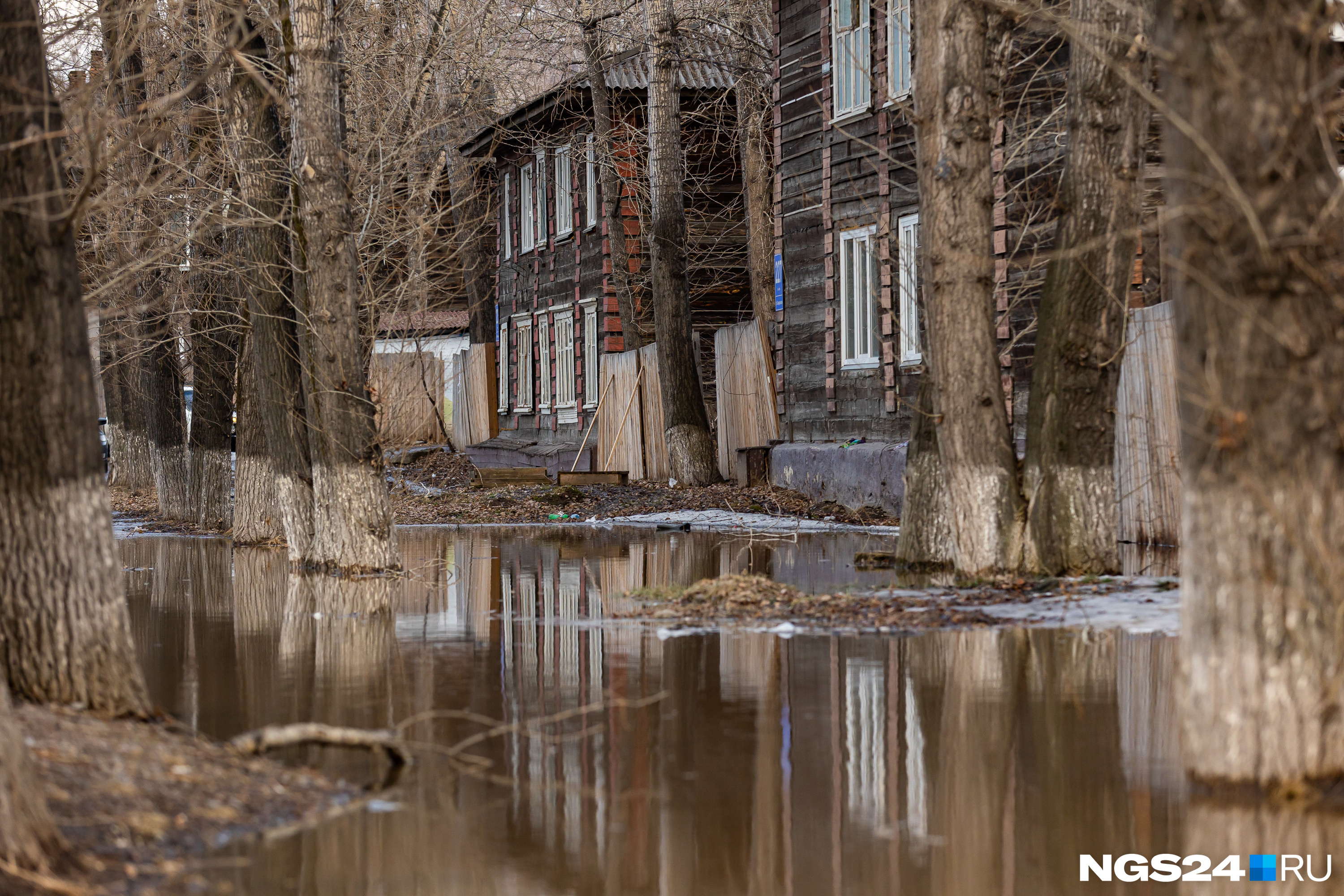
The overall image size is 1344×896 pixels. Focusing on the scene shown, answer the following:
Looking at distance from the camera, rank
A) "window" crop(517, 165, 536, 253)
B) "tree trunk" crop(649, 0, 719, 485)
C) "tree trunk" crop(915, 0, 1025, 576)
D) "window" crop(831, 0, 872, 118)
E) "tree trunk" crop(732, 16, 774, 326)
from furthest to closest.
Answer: "window" crop(517, 165, 536, 253) → "tree trunk" crop(732, 16, 774, 326) → "tree trunk" crop(649, 0, 719, 485) → "window" crop(831, 0, 872, 118) → "tree trunk" crop(915, 0, 1025, 576)

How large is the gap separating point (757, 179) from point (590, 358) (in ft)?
18.5

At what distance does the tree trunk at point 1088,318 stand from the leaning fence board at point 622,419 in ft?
51.5

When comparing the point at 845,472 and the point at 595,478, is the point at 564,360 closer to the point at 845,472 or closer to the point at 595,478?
the point at 595,478

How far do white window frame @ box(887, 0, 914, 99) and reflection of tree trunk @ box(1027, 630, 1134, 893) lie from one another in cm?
1213

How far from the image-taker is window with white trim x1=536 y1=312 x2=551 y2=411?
3434 centimetres

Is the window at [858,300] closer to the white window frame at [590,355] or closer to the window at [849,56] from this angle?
the window at [849,56]

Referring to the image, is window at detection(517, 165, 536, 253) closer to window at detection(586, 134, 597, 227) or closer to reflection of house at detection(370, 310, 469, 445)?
reflection of house at detection(370, 310, 469, 445)

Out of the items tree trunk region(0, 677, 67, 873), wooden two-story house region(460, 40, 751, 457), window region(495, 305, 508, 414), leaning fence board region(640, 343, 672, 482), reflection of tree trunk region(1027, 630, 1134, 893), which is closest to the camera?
tree trunk region(0, 677, 67, 873)

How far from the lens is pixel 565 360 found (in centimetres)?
3316

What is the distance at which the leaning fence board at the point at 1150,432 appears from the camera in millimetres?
14305

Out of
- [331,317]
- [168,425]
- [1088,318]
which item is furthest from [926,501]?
[168,425]

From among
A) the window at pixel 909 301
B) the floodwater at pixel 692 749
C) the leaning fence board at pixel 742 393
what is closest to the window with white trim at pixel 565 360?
the leaning fence board at pixel 742 393

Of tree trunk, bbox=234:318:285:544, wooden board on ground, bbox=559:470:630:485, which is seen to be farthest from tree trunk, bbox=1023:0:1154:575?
wooden board on ground, bbox=559:470:630:485

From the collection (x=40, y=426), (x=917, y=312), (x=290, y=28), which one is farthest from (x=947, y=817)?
(x=917, y=312)
